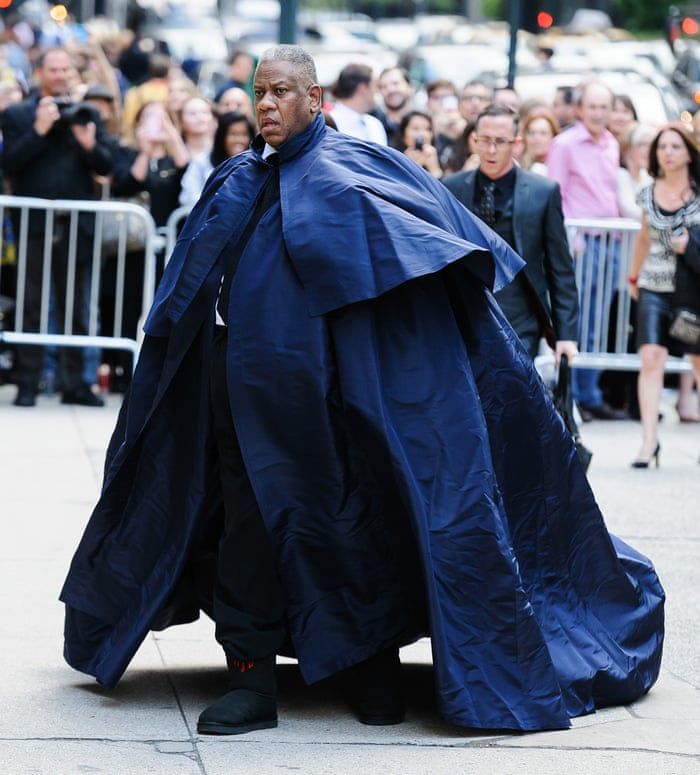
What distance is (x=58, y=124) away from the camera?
37.6 feet

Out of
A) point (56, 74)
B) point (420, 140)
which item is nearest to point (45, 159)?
point (56, 74)

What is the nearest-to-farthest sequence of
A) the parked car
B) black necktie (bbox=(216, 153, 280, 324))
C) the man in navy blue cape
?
the man in navy blue cape < black necktie (bbox=(216, 153, 280, 324)) < the parked car

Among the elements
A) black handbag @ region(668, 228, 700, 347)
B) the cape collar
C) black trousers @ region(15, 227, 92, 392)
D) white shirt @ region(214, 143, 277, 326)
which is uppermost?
the cape collar

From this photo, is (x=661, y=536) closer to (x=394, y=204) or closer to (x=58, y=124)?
(x=394, y=204)

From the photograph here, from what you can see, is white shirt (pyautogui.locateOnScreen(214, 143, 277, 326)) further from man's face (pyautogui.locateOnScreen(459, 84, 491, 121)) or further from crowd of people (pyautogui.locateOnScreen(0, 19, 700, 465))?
man's face (pyautogui.locateOnScreen(459, 84, 491, 121))

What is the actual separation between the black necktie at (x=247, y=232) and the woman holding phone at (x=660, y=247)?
560cm

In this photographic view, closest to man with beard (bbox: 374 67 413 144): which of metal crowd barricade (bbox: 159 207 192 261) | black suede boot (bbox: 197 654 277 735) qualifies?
metal crowd barricade (bbox: 159 207 192 261)

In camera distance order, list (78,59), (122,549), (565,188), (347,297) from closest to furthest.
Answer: (347,297)
(122,549)
(565,188)
(78,59)

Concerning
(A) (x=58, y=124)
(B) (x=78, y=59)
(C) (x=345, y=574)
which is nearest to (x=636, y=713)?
(C) (x=345, y=574)

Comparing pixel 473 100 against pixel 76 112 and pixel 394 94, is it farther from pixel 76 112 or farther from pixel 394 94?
pixel 76 112

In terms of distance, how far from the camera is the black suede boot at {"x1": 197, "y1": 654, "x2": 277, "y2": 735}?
5.16m

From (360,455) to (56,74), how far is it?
23.0 ft

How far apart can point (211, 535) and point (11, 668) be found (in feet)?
2.75

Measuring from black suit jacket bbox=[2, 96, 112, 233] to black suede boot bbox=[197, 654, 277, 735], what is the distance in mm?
6709
